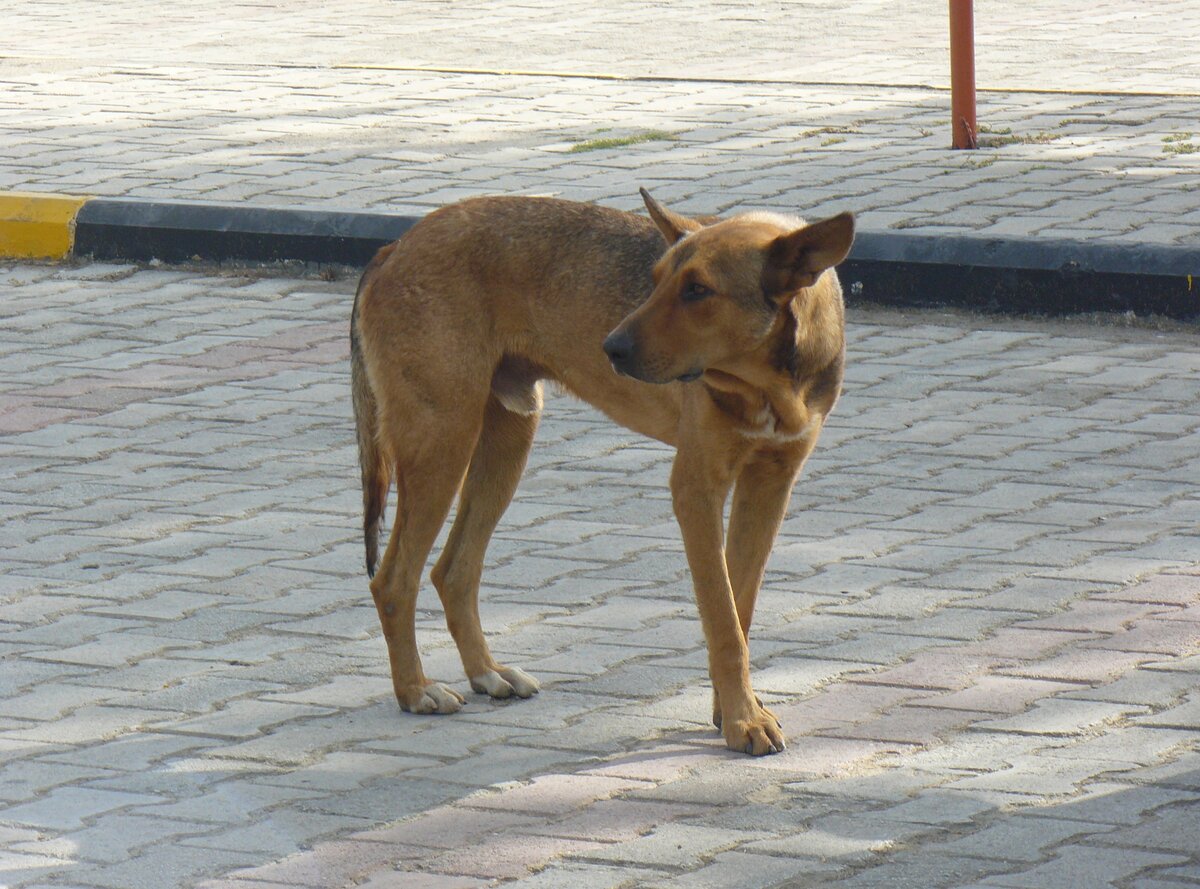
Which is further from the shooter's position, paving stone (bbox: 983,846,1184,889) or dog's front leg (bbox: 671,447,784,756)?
dog's front leg (bbox: 671,447,784,756)

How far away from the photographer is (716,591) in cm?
450

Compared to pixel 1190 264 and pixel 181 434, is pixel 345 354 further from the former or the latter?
pixel 1190 264

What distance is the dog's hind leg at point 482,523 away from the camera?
4910mm

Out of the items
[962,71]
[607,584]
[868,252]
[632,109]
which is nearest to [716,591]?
[607,584]

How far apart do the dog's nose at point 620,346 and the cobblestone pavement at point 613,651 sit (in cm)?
89

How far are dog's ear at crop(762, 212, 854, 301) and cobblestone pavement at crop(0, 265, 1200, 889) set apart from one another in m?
1.03

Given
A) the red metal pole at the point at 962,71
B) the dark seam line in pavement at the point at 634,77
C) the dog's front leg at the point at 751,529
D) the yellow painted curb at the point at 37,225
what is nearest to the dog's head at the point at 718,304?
the dog's front leg at the point at 751,529

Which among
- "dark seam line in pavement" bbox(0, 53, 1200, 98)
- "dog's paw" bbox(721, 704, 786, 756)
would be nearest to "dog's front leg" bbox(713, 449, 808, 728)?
"dog's paw" bbox(721, 704, 786, 756)

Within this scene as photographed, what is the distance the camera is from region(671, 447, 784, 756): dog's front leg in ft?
14.6

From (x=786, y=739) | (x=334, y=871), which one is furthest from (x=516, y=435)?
(x=334, y=871)

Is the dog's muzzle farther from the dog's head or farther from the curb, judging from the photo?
the curb

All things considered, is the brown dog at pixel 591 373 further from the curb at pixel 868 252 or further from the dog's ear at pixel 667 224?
the curb at pixel 868 252

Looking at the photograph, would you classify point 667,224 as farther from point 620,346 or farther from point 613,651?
point 613,651

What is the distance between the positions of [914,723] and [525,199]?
1.65 metres
